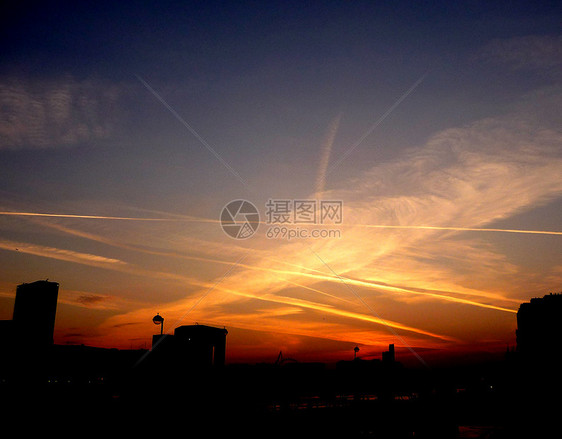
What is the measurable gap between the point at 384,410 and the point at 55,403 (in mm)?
41747

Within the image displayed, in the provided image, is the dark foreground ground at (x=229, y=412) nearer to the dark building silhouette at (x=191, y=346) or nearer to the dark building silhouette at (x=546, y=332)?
the dark building silhouette at (x=191, y=346)

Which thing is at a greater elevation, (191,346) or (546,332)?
(546,332)

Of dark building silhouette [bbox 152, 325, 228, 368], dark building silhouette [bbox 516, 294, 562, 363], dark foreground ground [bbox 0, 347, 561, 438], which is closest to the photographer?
dark foreground ground [bbox 0, 347, 561, 438]

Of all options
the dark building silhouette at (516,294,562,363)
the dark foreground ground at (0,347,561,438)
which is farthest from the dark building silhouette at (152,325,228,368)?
the dark building silhouette at (516,294,562,363)

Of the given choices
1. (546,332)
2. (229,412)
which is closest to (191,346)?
(229,412)

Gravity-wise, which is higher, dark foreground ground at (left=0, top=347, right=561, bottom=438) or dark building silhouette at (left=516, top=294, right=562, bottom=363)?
dark building silhouette at (left=516, top=294, right=562, bottom=363)

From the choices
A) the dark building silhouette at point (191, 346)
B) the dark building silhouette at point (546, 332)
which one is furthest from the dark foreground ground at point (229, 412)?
the dark building silhouette at point (546, 332)

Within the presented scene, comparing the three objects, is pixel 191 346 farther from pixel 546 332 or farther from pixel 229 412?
pixel 546 332

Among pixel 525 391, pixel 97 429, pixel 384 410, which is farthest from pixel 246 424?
pixel 525 391

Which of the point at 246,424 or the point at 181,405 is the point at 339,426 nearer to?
the point at 246,424

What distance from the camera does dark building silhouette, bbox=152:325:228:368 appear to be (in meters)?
101

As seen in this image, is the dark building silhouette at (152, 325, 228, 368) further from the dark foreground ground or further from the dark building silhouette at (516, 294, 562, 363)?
the dark building silhouette at (516, 294, 562, 363)

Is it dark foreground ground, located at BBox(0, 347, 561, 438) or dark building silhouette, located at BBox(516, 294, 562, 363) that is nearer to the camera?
dark foreground ground, located at BBox(0, 347, 561, 438)

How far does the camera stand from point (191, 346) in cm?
10250
